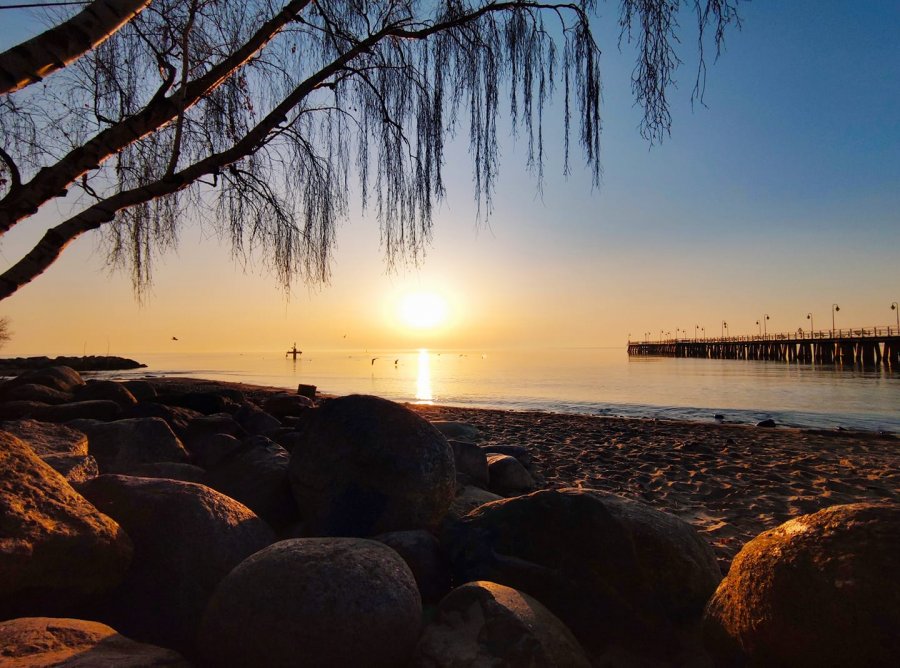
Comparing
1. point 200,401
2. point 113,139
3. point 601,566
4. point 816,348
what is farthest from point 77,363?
point 816,348

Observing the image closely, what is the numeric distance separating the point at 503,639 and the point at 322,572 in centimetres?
78

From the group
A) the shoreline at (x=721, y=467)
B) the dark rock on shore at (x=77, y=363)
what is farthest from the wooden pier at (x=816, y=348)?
the dark rock on shore at (x=77, y=363)

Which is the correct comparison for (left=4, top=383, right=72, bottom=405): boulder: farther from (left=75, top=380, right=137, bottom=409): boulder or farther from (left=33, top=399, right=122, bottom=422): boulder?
(left=33, top=399, right=122, bottom=422): boulder

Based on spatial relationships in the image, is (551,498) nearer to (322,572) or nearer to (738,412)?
(322,572)

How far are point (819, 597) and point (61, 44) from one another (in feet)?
12.4

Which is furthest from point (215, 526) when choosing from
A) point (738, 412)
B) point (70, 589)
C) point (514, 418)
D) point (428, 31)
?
point (738, 412)

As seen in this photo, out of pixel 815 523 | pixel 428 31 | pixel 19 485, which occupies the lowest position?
pixel 815 523

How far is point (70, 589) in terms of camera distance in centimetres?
216

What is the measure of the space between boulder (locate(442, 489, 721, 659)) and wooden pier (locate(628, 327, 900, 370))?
62748 mm

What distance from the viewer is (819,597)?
1.93 meters

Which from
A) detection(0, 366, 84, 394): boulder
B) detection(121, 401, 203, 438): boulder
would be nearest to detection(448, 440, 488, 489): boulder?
detection(121, 401, 203, 438): boulder

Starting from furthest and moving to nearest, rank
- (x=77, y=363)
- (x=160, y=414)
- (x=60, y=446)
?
(x=77, y=363) < (x=160, y=414) < (x=60, y=446)

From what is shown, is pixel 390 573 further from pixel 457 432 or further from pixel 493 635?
pixel 457 432

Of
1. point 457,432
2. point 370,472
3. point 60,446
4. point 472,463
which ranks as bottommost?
point 457,432
